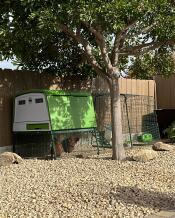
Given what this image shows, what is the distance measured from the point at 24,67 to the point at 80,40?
290cm

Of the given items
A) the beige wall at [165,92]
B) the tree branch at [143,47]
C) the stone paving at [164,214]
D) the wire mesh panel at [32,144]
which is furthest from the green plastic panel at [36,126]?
the beige wall at [165,92]

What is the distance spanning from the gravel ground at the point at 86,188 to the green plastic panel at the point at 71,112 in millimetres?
1166

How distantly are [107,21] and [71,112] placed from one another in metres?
3.04

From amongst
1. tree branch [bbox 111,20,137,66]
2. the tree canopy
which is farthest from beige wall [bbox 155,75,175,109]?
tree branch [bbox 111,20,137,66]

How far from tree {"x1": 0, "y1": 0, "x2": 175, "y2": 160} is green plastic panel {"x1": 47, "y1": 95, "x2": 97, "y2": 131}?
1163mm

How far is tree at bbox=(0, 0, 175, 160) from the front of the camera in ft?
30.5

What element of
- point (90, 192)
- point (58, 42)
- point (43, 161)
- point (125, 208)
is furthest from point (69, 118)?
point (125, 208)

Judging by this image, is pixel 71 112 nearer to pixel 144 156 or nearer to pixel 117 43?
pixel 117 43

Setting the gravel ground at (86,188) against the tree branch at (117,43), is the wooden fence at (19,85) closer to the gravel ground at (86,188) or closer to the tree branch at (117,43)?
the gravel ground at (86,188)

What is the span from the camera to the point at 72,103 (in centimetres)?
1198

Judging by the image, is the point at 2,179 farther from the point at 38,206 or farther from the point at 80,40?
the point at 80,40

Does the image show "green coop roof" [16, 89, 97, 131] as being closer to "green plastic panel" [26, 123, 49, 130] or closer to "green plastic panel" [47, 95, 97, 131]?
"green plastic panel" [47, 95, 97, 131]

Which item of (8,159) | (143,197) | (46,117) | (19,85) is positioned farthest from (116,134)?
(143,197)

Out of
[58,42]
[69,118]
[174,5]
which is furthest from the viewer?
[58,42]
